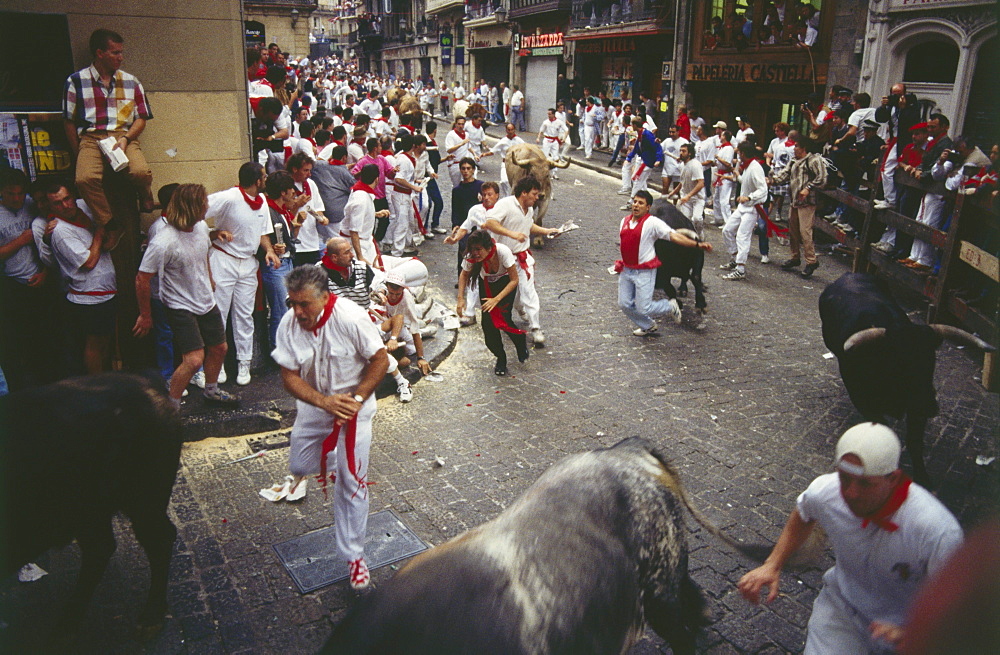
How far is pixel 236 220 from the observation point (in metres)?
7.14

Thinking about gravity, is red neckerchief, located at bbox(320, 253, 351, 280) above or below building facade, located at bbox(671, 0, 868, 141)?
below

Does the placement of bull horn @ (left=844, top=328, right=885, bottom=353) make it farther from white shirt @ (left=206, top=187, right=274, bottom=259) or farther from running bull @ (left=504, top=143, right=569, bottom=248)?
running bull @ (left=504, top=143, right=569, bottom=248)

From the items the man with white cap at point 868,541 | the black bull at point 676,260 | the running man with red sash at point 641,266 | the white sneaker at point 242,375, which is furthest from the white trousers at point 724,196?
the man with white cap at point 868,541

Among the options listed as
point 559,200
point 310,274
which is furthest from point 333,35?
point 310,274

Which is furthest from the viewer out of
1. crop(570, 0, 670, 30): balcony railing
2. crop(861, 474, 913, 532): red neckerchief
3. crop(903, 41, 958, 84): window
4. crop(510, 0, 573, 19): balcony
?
crop(510, 0, 573, 19): balcony

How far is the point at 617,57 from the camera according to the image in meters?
29.4

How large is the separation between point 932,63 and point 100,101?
15.2 m

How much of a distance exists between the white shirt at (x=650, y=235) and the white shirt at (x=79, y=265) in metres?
5.52

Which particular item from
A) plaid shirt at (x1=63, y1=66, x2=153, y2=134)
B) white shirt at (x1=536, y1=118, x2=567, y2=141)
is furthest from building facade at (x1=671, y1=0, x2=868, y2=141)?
plaid shirt at (x1=63, y1=66, x2=153, y2=134)

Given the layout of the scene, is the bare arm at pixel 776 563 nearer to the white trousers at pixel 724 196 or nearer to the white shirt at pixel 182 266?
the white shirt at pixel 182 266

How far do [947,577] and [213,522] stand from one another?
15.0 feet

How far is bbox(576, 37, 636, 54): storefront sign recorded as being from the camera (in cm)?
2756

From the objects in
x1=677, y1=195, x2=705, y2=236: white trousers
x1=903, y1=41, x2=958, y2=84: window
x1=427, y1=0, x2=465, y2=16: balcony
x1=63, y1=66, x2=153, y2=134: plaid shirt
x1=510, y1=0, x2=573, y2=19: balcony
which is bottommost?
x1=677, y1=195, x2=705, y2=236: white trousers

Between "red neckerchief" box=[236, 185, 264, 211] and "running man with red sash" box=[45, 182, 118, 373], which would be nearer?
"running man with red sash" box=[45, 182, 118, 373]
